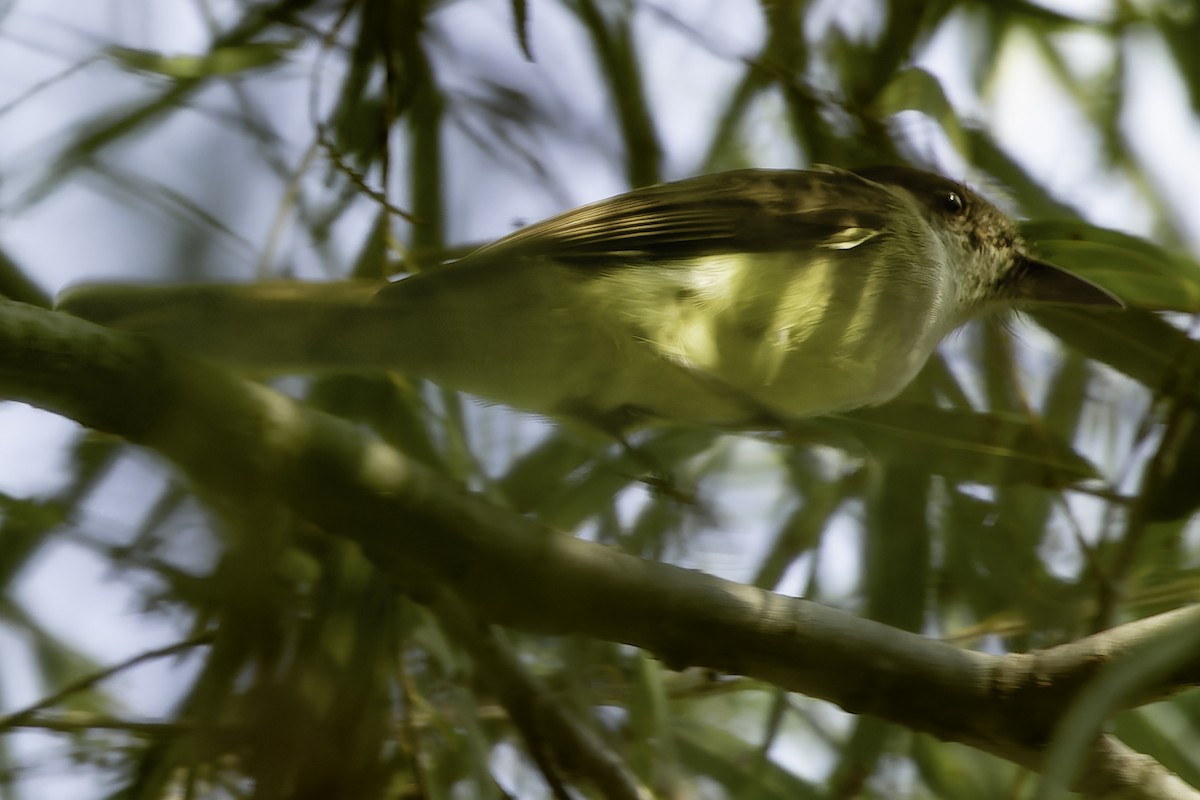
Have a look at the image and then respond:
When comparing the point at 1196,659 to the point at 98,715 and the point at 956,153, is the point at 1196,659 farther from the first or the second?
the point at 98,715

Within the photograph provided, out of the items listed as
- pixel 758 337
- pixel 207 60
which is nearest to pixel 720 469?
pixel 758 337

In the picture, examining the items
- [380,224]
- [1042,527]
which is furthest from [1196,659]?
[380,224]

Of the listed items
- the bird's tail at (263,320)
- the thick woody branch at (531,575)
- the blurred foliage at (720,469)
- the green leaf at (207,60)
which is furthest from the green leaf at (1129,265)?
the green leaf at (207,60)

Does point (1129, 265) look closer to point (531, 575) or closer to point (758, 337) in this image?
point (758, 337)

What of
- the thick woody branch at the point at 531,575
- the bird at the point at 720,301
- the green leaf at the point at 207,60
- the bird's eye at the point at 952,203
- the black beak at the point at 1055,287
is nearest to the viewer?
the thick woody branch at the point at 531,575

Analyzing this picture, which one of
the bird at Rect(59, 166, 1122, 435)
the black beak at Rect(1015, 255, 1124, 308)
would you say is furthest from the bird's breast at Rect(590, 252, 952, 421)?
the black beak at Rect(1015, 255, 1124, 308)

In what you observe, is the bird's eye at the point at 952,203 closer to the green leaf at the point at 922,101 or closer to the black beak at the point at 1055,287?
the black beak at the point at 1055,287
